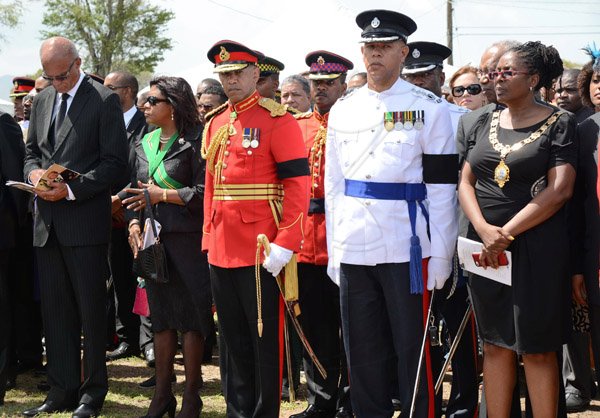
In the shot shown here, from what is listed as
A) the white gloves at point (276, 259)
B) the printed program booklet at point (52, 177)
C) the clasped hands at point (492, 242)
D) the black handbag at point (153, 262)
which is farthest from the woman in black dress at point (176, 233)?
the clasped hands at point (492, 242)

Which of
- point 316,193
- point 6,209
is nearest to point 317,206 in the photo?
point 316,193

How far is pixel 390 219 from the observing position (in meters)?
4.68

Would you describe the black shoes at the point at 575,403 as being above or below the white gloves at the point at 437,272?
below

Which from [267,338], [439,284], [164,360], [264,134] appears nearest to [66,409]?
[164,360]

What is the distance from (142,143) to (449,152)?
88.4 inches

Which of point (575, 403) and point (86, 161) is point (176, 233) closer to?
point (86, 161)

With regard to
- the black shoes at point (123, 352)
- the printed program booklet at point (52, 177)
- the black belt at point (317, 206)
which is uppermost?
the printed program booklet at point (52, 177)

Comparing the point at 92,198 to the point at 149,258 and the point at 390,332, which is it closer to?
the point at 149,258

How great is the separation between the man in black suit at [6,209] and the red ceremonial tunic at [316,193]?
2184 millimetres

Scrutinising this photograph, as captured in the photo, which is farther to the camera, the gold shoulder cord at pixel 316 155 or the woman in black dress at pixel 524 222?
the gold shoulder cord at pixel 316 155

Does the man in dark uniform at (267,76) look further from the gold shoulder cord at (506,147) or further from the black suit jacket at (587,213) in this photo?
the black suit jacket at (587,213)

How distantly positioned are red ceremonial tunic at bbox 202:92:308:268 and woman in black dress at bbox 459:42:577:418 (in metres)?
0.98

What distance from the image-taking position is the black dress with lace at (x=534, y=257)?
14.3 ft

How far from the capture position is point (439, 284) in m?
4.70
